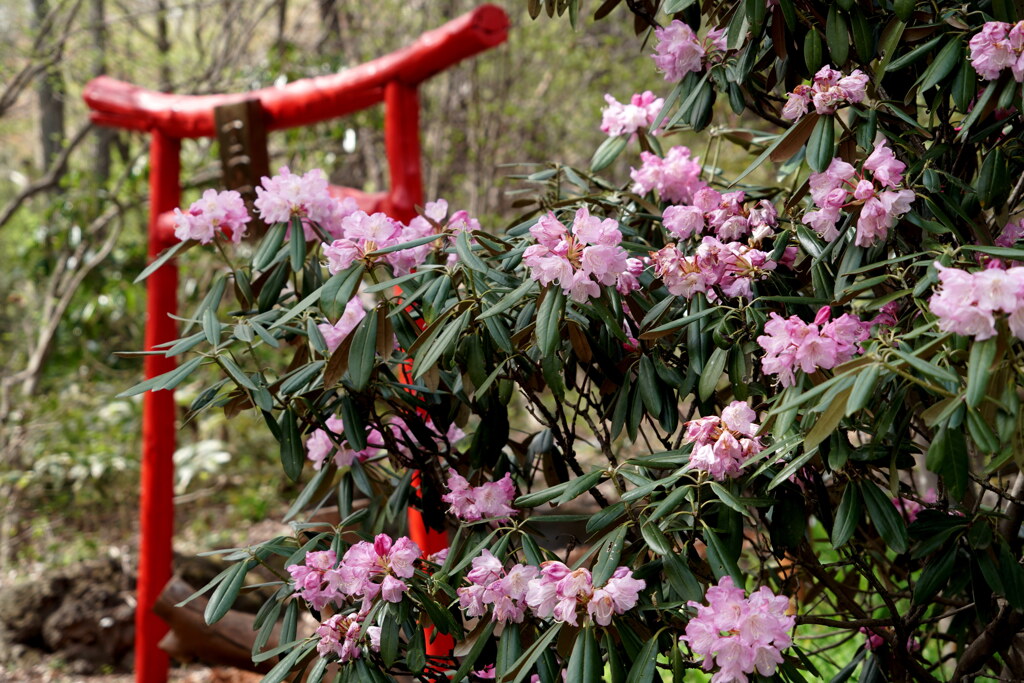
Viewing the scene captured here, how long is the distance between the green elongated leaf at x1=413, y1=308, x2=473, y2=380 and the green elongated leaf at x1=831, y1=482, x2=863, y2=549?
0.46 m

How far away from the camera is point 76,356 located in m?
4.37

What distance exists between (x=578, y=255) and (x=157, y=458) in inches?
79.9

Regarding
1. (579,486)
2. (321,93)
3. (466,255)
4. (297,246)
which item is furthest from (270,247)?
(321,93)

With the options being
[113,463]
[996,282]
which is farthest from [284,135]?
[996,282]

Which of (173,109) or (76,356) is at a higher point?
(173,109)

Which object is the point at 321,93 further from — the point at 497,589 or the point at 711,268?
the point at 497,589

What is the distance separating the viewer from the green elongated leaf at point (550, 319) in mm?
959

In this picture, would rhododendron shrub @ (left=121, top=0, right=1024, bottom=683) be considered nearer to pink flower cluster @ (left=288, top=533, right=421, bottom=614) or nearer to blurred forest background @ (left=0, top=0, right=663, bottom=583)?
pink flower cluster @ (left=288, top=533, right=421, bottom=614)

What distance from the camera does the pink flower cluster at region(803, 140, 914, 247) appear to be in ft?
3.32

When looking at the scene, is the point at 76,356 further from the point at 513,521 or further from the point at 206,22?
the point at 513,521

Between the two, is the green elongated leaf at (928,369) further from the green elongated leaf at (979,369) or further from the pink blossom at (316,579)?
the pink blossom at (316,579)

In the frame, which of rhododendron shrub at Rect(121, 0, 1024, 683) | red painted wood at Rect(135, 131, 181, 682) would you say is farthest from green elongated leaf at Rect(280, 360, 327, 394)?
red painted wood at Rect(135, 131, 181, 682)

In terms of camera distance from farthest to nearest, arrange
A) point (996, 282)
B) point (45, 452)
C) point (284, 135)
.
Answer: point (284, 135), point (45, 452), point (996, 282)

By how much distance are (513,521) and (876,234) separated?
1.81ft
